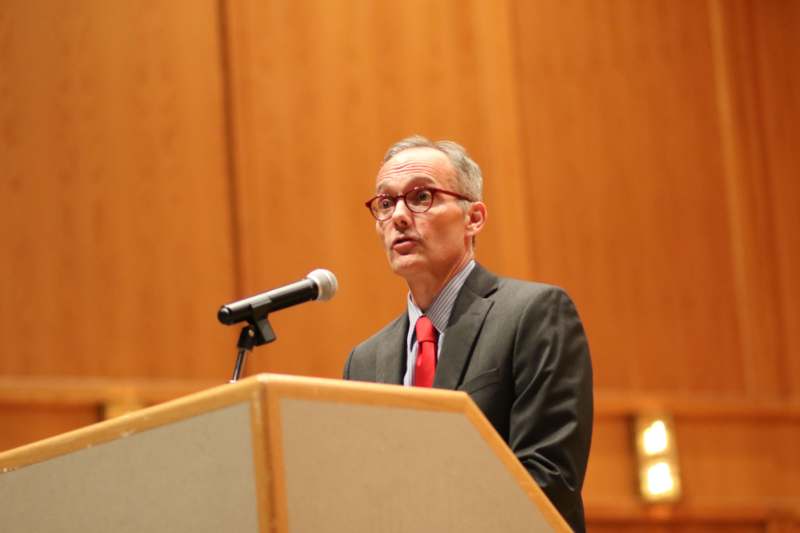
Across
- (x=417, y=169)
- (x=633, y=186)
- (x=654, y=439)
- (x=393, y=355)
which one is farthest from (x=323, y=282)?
(x=633, y=186)

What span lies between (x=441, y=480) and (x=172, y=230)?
3.51m

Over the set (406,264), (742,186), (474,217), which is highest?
(742,186)

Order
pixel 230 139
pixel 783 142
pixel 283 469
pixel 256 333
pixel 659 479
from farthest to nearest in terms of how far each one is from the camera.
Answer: pixel 783 142 < pixel 659 479 < pixel 230 139 < pixel 256 333 < pixel 283 469

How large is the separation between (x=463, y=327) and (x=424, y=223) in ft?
1.10

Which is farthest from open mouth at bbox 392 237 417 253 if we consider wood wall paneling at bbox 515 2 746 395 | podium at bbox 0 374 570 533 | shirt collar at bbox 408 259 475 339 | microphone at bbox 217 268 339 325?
wood wall paneling at bbox 515 2 746 395

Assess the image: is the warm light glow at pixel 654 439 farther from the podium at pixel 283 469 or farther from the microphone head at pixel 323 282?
the podium at pixel 283 469

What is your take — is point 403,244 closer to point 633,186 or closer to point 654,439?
point 654,439

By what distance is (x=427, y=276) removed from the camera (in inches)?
129

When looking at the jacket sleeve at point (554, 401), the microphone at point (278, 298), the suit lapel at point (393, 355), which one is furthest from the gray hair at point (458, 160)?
the microphone at point (278, 298)

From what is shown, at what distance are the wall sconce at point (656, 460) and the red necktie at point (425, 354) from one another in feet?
11.5

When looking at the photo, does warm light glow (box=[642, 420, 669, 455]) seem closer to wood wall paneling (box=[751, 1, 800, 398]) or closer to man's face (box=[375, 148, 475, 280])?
wood wall paneling (box=[751, 1, 800, 398])

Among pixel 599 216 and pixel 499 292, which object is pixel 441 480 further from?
pixel 599 216

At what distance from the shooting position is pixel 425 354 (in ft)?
10.2

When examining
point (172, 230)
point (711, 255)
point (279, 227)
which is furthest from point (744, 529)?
point (172, 230)
